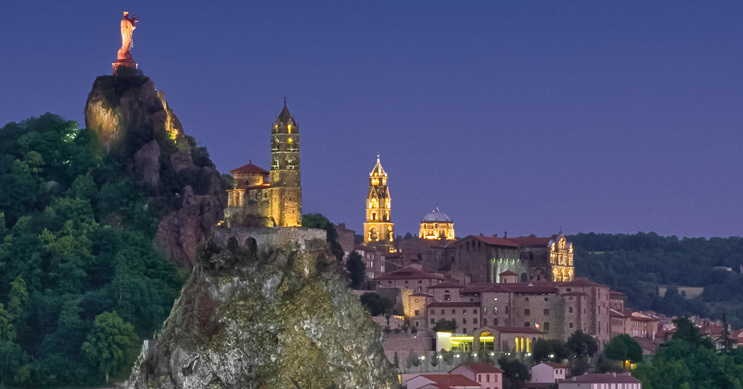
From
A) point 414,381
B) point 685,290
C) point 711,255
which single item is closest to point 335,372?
point 414,381

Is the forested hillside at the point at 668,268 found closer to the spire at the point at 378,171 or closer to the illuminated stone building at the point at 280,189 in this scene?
the spire at the point at 378,171

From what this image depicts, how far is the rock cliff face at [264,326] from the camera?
63594 mm

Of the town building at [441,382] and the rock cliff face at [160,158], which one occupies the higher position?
the rock cliff face at [160,158]

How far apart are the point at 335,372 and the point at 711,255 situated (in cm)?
11235

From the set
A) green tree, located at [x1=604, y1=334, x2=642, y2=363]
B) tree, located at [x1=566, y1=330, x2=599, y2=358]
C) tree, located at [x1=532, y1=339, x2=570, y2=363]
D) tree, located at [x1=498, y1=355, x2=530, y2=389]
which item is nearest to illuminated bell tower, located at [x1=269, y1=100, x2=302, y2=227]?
tree, located at [x1=498, y1=355, x2=530, y2=389]

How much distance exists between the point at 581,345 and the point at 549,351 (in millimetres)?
2807

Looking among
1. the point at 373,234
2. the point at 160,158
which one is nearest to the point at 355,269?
the point at 160,158

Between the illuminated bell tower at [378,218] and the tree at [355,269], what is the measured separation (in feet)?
62.0

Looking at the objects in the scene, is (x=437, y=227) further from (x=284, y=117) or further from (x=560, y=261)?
(x=284, y=117)

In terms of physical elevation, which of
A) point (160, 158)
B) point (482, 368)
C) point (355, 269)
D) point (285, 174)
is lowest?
point (482, 368)

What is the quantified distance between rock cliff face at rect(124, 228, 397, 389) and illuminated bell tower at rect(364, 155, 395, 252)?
43884 millimetres

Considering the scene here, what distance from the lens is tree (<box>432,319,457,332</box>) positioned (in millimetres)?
86812

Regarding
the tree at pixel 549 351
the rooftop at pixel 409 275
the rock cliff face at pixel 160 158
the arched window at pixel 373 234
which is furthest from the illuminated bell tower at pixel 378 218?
the tree at pixel 549 351

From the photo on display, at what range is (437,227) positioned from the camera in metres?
120
